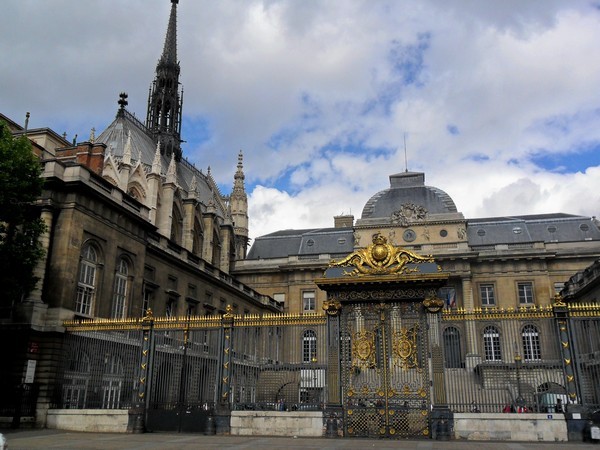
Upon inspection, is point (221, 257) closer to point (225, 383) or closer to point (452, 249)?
point (452, 249)

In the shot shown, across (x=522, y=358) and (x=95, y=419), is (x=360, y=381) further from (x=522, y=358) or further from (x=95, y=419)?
(x=95, y=419)

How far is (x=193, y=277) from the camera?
33.1 metres

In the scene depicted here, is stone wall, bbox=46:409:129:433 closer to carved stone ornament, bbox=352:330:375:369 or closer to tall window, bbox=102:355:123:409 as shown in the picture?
tall window, bbox=102:355:123:409

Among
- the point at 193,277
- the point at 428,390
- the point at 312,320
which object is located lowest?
the point at 428,390

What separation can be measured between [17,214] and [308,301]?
33660mm

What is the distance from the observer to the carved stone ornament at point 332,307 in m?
15.2

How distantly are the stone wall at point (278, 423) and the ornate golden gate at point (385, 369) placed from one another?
0.86 m

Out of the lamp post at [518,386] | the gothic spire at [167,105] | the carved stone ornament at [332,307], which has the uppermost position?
the gothic spire at [167,105]

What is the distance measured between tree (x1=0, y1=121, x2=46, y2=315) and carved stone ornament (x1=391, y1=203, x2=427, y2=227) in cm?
3544

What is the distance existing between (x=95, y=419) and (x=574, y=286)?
30.3 metres

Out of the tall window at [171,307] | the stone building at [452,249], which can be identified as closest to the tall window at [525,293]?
the stone building at [452,249]

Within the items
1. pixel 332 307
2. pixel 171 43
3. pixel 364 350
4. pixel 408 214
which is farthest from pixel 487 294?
pixel 171 43

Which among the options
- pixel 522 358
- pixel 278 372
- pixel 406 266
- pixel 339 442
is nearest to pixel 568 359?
pixel 522 358

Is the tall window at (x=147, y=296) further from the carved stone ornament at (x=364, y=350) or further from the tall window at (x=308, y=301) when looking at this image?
the tall window at (x=308, y=301)
